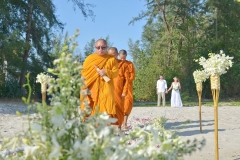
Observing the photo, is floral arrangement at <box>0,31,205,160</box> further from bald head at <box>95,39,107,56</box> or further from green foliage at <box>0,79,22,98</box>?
green foliage at <box>0,79,22,98</box>

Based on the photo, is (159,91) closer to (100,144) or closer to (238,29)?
(238,29)

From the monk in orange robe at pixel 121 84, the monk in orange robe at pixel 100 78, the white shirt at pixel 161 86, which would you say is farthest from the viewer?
the white shirt at pixel 161 86

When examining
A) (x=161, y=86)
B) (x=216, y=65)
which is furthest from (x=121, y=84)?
(x=161, y=86)

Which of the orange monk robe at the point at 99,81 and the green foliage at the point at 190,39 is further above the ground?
the green foliage at the point at 190,39

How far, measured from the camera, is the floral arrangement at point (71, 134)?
1.20 meters

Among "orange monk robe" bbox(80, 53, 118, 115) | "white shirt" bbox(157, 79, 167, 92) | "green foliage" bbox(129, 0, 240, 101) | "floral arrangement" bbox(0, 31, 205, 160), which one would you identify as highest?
"green foliage" bbox(129, 0, 240, 101)

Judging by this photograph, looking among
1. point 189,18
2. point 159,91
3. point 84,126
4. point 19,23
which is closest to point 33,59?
point 19,23

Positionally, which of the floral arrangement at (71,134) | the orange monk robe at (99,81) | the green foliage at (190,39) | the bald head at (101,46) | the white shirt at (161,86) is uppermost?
the green foliage at (190,39)

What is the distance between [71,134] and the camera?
1321mm

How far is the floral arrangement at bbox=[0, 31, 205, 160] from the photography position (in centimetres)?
120

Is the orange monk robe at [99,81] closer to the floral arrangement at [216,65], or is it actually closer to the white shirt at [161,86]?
the floral arrangement at [216,65]

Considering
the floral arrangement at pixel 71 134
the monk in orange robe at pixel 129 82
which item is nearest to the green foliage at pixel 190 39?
the monk in orange robe at pixel 129 82

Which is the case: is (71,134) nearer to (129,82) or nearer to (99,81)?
(99,81)

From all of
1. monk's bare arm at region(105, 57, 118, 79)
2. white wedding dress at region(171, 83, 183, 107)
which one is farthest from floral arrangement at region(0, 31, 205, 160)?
white wedding dress at region(171, 83, 183, 107)
